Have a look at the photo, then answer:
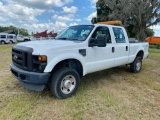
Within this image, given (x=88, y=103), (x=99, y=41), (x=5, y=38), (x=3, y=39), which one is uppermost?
(x=5, y=38)

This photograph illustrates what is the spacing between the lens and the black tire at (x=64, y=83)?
3848mm

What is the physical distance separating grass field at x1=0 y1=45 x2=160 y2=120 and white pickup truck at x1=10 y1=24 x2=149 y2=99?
36 cm

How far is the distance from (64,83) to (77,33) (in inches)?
65.8

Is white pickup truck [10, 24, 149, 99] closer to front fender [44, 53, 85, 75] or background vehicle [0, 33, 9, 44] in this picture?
front fender [44, 53, 85, 75]

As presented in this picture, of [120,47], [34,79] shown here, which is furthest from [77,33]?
[34,79]

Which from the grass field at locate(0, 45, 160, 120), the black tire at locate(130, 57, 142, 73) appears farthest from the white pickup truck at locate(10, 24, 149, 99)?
the black tire at locate(130, 57, 142, 73)

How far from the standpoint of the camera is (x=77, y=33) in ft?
16.3

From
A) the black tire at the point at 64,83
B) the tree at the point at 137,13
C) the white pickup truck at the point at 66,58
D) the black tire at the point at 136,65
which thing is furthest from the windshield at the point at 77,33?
the tree at the point at 137,13

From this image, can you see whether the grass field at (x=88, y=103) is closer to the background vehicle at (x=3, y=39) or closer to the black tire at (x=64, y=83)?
the black tire at (x=64, y=83)

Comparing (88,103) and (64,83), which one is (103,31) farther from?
(88,103)

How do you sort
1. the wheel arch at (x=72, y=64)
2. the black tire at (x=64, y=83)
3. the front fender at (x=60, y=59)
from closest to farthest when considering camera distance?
the front fender at (x=60, y=59) → the black tire at (x=64, y=83) → the wheel arch at (x=72, y=64)

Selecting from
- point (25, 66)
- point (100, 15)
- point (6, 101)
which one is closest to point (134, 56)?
point (25, 66)

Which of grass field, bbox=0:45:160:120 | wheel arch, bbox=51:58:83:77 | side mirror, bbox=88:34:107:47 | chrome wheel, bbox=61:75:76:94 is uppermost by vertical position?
side mirror, bbox=88:34:107:47

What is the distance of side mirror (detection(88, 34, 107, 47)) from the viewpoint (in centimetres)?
428
